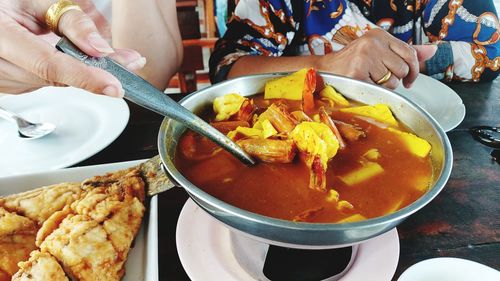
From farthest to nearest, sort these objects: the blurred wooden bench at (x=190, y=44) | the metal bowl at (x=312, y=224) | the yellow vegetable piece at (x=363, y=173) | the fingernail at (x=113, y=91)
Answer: the blurred wooden bench at (x=190, y=44) < the yellow vegetable piece at (x=363, y=173) < the fingernail at (x=113, y=91) < the metal bowl at (x=312, y=224)

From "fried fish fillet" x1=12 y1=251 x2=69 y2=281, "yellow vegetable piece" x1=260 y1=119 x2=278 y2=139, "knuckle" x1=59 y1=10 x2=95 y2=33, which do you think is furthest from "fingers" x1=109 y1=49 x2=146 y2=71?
"fried fish fillet" x1=12 y1=251 x2=69 y2=281

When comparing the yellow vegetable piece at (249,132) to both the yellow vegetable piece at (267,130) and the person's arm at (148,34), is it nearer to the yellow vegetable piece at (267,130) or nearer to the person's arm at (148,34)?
the yellow vegetable piece at (267,130)

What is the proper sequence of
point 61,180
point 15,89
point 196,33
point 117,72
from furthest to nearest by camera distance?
point 196,33 → point 15,89 → point 61,180 → point 117,72

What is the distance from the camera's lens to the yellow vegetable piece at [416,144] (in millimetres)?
870

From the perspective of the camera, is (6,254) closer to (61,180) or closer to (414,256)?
(61,180)

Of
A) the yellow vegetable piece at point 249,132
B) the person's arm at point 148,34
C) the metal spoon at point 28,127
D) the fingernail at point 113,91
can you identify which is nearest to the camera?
the fingernail at point 113,91

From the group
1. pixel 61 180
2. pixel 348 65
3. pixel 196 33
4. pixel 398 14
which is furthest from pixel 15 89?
pixel 398 14

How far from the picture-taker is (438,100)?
144cm

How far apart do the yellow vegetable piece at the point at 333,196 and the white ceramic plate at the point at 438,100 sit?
656mm

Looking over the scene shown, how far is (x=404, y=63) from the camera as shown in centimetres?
138

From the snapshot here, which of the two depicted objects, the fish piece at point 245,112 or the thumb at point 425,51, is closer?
the fish piece at point 245,112

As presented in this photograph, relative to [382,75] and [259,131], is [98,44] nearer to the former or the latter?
[259,131]

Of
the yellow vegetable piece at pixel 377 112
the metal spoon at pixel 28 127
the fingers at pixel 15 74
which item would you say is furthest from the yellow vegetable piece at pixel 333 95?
the metal spoon at pixel 28 127

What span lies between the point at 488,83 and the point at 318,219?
1364 mm
